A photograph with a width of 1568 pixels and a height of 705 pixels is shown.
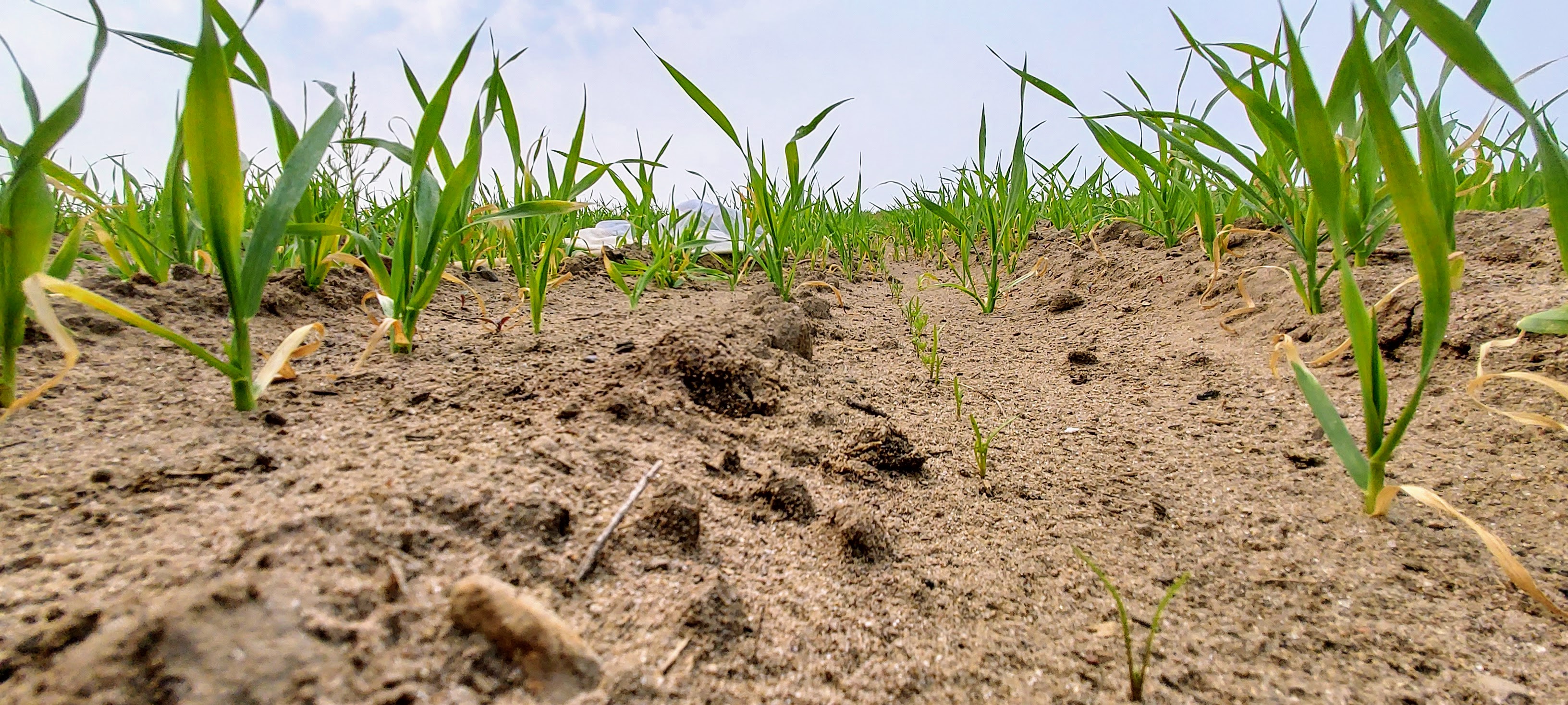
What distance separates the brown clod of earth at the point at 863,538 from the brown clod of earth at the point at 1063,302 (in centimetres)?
152

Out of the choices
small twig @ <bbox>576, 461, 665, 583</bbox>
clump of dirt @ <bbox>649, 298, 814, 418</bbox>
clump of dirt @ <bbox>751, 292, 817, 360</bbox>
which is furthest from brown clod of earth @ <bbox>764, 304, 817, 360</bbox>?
small twig @ <bbox>576, 461, 665, 583</bbox>

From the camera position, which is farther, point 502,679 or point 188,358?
point 188,358

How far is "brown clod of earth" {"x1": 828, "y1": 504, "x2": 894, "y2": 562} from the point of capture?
2.44 feet

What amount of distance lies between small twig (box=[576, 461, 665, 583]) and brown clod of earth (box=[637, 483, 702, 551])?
0.06 ft

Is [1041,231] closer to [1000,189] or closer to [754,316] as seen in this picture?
[1000,189]

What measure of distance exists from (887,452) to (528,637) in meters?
0.59

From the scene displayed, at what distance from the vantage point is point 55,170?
4.21 feet

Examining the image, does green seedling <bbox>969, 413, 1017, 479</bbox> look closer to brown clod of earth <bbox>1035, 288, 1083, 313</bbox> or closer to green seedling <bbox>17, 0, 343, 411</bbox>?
green seedling <bbox>17, 0, 343, 411</bbox>

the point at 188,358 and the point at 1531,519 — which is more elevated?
the point at 188,358

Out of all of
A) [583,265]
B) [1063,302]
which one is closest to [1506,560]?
[1063,302]

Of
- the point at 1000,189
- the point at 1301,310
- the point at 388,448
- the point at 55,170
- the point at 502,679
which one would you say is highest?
the point at 1000,189

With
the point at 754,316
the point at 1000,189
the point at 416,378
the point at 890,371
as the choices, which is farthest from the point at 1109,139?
the point at 416,378

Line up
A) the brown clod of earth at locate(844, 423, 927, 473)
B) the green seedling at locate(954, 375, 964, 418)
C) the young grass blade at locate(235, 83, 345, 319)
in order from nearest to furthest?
the young grass blade at locate(235, 83, 345, 319)
the brown clod of earth at locate(844, 423, 927, 473)
the green seedling at locate(954, 375, 964, 418)

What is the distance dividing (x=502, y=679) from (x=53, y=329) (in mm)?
573
